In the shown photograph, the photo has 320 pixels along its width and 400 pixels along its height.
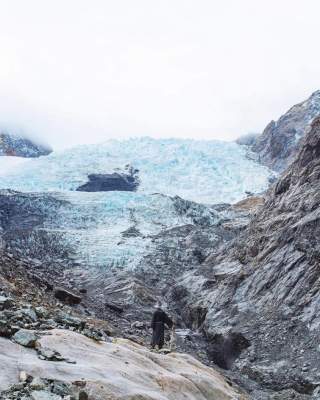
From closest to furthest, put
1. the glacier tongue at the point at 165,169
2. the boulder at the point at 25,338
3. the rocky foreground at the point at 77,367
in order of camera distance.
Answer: the rocky foreground at the point at 77,367, the boulder at the point at 25,338, the glacier tongue at the point at 165,169

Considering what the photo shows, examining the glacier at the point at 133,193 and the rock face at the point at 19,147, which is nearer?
the glacier at the point at 133,193

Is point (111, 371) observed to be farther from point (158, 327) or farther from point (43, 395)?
point (158, 327)

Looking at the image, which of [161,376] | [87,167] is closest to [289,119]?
[87,167]

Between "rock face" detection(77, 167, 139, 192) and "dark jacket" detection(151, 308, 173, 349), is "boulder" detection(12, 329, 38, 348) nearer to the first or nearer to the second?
"dark jacket" detection(151, 308, 173, 349)

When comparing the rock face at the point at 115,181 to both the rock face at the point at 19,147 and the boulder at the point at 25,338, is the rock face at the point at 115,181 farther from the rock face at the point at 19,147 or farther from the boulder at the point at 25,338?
the boulder at the point at 25,338

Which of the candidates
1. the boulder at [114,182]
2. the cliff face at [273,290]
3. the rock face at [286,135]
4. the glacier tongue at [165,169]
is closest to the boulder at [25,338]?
the cliff face at [273,290]

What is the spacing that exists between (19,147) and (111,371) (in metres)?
96.8

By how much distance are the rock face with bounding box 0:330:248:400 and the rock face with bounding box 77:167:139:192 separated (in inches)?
2075

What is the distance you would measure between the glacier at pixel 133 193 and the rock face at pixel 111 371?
25.9 m

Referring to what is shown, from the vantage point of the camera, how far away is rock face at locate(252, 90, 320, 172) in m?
79.7

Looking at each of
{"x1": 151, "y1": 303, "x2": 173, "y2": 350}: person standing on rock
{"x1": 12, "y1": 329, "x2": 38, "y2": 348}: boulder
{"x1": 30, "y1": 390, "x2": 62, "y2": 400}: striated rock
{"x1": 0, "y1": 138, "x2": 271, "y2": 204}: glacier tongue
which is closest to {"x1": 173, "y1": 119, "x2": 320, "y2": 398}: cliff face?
{"x1": 151, "y1": 303, "x2": 173, "y2": 350}: person standing on rock

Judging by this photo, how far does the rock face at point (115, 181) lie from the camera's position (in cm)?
6588

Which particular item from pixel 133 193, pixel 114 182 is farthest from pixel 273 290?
pixel 114 182

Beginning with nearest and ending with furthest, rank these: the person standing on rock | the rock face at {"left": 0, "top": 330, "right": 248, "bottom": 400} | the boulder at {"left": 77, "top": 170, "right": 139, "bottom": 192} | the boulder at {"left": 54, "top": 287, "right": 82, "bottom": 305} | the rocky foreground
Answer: the rocky foreground
the rock face at {"left": 0, "top": 330, "right": 248, "bottom": 400}
the person standing on rock
the boulder at {"left": 54, "top": 287, "right": 82, "bottom": 305}
the boulder at {"left": 77, "top": 170, "right": 139, "bottom": 192}
